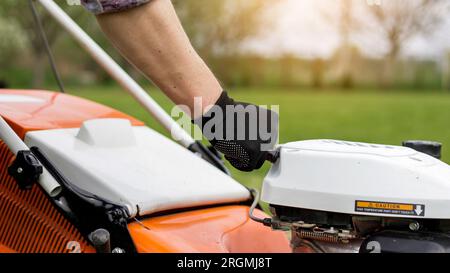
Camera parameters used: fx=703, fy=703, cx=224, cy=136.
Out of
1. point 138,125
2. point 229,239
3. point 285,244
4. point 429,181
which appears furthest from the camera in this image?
point 138,125

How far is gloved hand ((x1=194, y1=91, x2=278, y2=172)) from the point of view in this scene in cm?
135

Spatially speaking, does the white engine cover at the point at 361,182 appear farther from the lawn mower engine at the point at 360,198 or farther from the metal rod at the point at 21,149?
the metal rod at the point at 21,149

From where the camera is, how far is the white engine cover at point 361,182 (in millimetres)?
1290

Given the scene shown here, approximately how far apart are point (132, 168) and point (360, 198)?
1.89 feet

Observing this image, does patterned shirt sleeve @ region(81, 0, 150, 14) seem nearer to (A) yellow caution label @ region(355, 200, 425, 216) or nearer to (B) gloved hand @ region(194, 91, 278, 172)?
(B) gloved hand @ region(194, 91, 278, 172)

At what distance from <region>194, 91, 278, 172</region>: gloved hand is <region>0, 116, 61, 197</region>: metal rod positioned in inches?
13.7

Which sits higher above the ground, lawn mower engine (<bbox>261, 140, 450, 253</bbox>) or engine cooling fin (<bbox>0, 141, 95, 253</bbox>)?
lawn mower engine (<bbox>261, 140, 450, 253</bbox>)

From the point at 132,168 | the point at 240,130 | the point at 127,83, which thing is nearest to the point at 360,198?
the point at 240,130

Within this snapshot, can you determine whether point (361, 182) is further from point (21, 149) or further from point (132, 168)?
point (21, 149)

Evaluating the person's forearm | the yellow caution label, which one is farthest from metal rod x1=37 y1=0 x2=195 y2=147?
the yellow caution label

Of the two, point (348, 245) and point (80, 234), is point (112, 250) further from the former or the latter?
point (348, 245)

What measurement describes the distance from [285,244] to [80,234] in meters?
0.51
